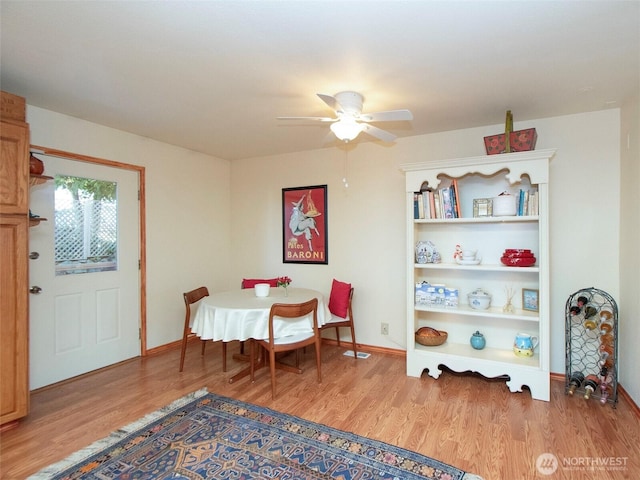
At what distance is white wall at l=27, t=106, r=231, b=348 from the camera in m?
3.47

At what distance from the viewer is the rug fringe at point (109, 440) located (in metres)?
1.96

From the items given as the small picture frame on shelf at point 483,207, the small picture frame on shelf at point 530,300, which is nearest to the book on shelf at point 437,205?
the small picture frame on shelf at point 483,207

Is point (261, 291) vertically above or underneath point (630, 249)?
underneath

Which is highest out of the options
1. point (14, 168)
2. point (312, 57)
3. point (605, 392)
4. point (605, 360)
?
point (312, 57)

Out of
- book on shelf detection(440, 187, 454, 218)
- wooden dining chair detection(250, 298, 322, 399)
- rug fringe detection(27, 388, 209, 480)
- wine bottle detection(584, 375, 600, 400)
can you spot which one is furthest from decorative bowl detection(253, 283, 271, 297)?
wine bottle detection(584, 375, 600, 400)

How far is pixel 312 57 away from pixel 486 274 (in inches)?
101

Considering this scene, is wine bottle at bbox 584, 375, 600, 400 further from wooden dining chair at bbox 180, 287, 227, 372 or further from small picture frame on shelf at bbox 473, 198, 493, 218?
wooden dining chair at bbox 180, 287, 227, 372

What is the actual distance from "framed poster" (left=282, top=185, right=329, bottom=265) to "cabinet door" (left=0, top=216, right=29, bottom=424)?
8.76ft

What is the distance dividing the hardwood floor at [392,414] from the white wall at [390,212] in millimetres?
751

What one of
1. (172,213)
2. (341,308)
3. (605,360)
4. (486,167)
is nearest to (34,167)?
(172,213)

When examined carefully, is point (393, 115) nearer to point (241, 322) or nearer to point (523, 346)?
point (241, 322)

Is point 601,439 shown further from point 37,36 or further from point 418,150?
point 37,36

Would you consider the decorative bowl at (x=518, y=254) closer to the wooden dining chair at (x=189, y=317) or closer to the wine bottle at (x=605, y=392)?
the wine bottle at (x=605, y=392)

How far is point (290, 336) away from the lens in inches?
119
